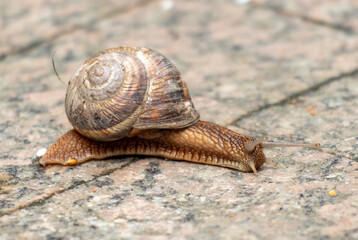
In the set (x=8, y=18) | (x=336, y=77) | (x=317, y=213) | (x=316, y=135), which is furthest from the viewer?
(x=8, y=18)

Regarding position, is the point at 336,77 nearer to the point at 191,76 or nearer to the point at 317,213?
the point at 191,76

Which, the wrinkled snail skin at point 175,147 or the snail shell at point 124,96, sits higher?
the snail shell at point 124,96

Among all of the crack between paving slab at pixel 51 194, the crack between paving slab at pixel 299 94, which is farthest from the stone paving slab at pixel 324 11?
the crack between paving slab at pixel 51 194

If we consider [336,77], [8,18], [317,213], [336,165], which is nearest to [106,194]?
[317,213]

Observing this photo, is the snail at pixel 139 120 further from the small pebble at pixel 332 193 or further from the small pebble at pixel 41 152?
the small pebble at pixel 332 193

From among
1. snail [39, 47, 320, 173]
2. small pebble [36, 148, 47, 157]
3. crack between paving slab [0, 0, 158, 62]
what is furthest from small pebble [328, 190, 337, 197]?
crack between paving slab [0, 0, 158, 62]

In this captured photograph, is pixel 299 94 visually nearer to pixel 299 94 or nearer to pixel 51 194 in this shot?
pixel 299 94

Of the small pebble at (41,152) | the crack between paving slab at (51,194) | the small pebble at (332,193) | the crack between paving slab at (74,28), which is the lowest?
the small pebble at (332,193)

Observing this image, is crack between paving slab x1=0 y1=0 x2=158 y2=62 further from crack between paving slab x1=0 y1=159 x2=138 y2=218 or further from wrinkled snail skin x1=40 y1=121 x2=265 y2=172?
crack between paving slab x1=0 y1=159 x2=138 y2=218

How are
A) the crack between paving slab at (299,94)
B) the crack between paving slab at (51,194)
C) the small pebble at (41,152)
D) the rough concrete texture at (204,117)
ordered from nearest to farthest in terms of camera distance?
the rough concrete texture at (204,117) → the crack between paving slab at (51,194) → the small pebble at (41,152) → the crack between paving slab at (299,94)
